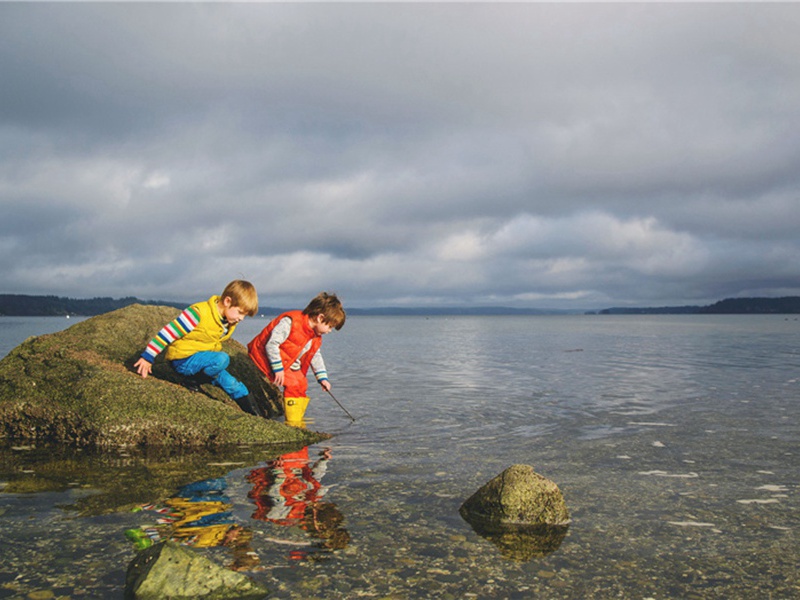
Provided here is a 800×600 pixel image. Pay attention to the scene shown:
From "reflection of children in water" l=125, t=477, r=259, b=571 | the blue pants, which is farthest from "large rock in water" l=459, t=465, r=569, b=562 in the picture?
the blue pants

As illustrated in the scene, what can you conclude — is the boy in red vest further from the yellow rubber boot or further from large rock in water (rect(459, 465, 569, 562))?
large rock in water (rect(459, 465, 569, 562))

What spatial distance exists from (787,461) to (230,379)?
9775mm

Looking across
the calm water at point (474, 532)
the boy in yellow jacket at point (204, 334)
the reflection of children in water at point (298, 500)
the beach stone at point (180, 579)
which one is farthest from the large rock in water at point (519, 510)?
the boy in yellow jacket at point (204, 334)

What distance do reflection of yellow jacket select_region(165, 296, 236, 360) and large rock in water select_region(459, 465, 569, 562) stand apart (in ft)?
18.9

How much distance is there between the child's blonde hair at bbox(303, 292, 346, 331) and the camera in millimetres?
10359

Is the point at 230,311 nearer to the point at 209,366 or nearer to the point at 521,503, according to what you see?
the point at 209,366

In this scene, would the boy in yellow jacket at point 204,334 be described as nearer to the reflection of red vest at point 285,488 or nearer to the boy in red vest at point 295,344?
the boy in red vest at point 295,344

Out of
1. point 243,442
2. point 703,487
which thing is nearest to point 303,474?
point 243,442

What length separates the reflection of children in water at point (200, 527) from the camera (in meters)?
5.09

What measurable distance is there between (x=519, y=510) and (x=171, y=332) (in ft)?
21.3

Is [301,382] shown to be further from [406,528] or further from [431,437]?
[406,528]

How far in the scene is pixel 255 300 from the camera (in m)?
9.73

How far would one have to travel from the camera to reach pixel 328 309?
10391 mm

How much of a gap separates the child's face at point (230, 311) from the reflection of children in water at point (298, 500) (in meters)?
2.61
